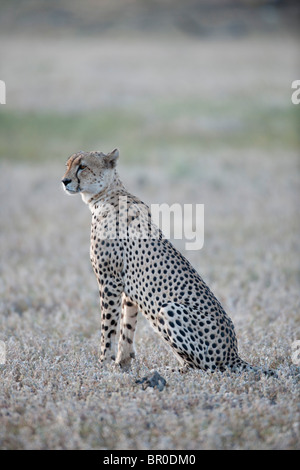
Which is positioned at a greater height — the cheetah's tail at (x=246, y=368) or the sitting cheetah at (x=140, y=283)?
the sitting cheetah at (x=140, y=283)

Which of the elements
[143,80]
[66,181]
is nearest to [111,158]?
[66,181]

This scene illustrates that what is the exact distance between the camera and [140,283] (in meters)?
4.29

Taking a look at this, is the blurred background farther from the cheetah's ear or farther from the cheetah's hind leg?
the cheetah's hind leg

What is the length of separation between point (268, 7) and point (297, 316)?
157ft

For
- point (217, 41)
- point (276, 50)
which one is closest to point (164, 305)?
point (276, 50)

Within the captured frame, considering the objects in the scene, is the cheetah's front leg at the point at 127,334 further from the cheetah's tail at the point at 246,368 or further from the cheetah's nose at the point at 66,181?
the cheetah's nose at the point at 66,181

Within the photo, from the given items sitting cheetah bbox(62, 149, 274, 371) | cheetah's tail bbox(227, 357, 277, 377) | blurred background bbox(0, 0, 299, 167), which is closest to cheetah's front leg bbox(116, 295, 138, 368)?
sitting cheetah bbox(62, 149, 274, 371)

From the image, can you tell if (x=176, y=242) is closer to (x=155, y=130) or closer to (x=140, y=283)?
(x=140, y=283)

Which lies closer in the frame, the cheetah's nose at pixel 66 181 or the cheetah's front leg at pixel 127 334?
the cheetah's front leg at pixel 127 334

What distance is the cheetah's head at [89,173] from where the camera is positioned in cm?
466

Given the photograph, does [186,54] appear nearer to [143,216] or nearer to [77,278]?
[77,278]

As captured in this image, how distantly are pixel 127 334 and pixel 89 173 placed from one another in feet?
4.21

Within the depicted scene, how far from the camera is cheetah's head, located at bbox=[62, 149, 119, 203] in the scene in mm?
4660

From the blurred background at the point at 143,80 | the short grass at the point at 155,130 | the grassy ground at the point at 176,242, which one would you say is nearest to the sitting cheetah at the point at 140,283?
the grassy ground at the point at 176,242
